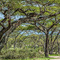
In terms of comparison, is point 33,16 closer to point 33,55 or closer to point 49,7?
point 49,7

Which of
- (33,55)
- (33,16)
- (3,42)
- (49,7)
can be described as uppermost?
(49,7)

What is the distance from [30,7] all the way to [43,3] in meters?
1.54

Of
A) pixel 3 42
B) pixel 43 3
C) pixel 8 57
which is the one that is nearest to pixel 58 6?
pixel 43 3

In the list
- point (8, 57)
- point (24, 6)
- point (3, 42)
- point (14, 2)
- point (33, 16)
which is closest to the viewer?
point (14, 2)

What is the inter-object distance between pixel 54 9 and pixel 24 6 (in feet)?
11.3

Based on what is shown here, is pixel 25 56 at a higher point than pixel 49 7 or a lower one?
lower

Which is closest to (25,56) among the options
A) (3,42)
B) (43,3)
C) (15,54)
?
(15,54)

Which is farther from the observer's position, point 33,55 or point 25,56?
point 33,55

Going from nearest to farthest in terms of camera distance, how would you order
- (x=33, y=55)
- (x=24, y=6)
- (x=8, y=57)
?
1. (x=24, y=6)
2. (x=8, y=57)
3. (x=33, y=55)

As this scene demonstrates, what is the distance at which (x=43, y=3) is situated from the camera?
11891mm

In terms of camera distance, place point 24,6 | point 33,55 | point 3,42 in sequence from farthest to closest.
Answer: point 33,55 < point 3,42 < point 24,6

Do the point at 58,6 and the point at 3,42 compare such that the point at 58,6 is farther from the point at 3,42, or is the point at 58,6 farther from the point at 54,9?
the point at 3,42

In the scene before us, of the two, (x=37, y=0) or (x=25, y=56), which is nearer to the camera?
(x=37, y=0)

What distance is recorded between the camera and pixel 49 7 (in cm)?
1311
